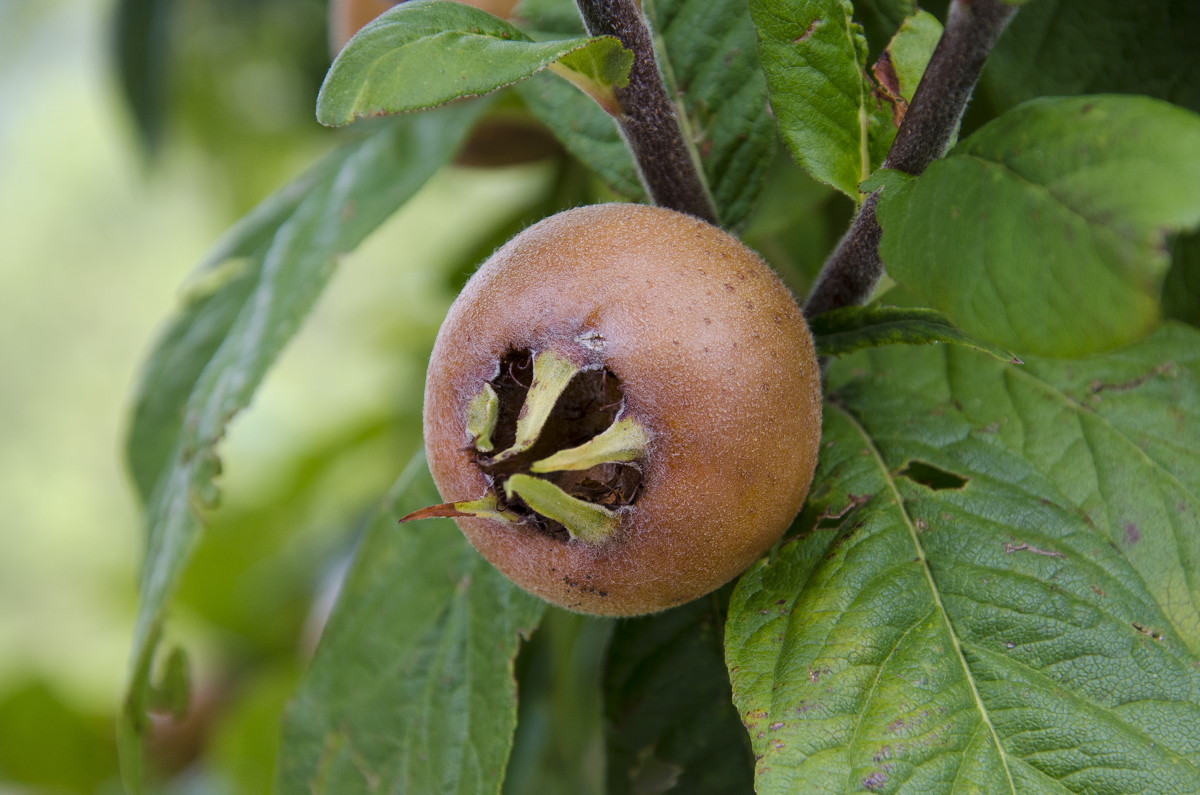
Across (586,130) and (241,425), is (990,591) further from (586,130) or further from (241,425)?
(241,425)

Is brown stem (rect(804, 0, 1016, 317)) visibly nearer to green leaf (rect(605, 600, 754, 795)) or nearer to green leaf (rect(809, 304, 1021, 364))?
green leaf (rect(809, 304, 1021, 364))

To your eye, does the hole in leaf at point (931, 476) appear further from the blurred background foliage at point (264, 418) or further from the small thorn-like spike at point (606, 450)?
the blurred background foliage at point (264, 418)

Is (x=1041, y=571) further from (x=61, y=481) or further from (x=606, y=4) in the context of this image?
(x=61, y=481)

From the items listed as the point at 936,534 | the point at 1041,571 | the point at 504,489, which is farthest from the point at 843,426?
the point at 504,489

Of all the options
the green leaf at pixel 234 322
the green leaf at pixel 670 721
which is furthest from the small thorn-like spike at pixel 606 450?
the green leaf at pixel 234 322

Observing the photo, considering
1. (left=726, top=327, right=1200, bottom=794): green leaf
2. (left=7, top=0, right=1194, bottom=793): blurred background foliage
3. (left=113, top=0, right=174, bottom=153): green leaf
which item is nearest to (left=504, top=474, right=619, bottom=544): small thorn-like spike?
(left=726, top=327, right=1200, bottom=794): green leaf

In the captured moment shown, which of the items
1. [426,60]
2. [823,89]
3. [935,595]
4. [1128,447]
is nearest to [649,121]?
[823,89]
